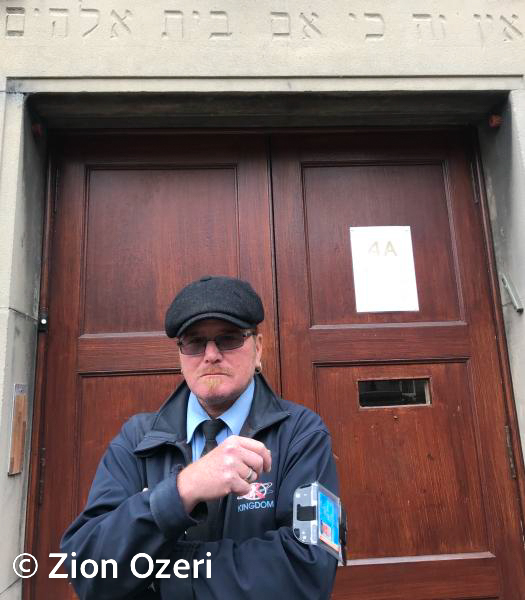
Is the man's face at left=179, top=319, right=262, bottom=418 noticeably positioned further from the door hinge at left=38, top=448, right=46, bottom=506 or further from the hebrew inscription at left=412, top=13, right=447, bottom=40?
the hebrew inscription at left=412, top=13, right=447, bottom=40

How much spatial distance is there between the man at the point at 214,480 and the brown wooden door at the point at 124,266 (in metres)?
0.93

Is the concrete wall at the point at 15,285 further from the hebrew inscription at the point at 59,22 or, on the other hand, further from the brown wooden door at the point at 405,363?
the brown wooden door at the point at 405,363

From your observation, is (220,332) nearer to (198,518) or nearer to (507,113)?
(198,518)

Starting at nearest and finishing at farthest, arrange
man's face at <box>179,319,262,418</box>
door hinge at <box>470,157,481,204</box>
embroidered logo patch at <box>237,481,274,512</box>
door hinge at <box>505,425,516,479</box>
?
embroidered logo patch at <box>237,481,274,512</box>, man's face at <box>179,319,262,418</box>, door hinge at <box>505,425,516,479</box>, door hinge at <box>470,157,481,204</box>

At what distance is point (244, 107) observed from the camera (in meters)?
2.58

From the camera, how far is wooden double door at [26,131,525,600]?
2365mm

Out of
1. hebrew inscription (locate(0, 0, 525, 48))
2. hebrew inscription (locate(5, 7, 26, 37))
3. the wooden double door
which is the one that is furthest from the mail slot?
hebrew inscription (locate(5, 7, 26, 37))

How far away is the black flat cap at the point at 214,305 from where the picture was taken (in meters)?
1.46

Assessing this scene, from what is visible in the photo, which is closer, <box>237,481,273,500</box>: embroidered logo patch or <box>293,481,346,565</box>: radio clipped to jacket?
<box>293,481,346,565</box>: radio clipped to jacket

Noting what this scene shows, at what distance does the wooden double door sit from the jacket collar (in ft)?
2.77

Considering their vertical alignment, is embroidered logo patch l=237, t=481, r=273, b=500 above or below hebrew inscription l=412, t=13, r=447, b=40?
below

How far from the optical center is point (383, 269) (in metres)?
2.66

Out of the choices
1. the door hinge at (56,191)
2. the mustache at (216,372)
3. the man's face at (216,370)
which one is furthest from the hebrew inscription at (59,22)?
the mustache at (216,372)

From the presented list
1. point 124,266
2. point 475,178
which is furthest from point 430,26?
point 124,266
